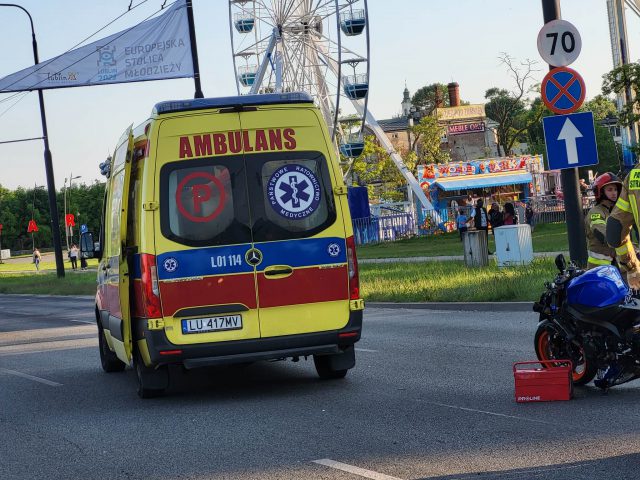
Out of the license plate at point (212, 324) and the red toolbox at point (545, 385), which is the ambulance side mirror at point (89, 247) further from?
the red toolbox at point (545, 385)

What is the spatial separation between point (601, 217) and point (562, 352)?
213 centimetres

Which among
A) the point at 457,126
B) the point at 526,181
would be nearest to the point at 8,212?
the point at 457,126

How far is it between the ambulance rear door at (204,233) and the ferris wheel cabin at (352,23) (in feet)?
93.5

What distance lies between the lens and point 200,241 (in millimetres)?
9500

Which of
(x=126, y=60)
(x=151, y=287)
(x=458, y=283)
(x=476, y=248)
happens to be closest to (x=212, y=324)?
(x=151, y=287)

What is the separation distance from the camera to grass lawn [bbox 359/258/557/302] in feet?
57.3

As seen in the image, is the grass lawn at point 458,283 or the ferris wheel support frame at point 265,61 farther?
the ferris wheel support frame at point 265,61

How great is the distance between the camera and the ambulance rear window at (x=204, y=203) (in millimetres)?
9461

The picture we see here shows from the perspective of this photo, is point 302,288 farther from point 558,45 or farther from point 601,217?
point 558,45

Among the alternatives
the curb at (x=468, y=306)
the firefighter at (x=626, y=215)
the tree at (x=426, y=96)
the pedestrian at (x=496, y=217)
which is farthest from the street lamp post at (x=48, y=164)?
the tree at (x=426, y=96)

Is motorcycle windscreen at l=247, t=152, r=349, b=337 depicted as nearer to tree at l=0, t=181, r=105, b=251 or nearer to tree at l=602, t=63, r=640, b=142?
tree at l=602, t=63, r=640, b=142

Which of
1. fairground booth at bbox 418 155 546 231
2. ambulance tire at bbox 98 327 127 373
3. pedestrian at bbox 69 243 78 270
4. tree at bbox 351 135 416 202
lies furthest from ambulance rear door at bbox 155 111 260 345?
tree at bbox 351 135 416 202

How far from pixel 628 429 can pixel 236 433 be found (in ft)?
8.85

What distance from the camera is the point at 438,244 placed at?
43938 millimetres
